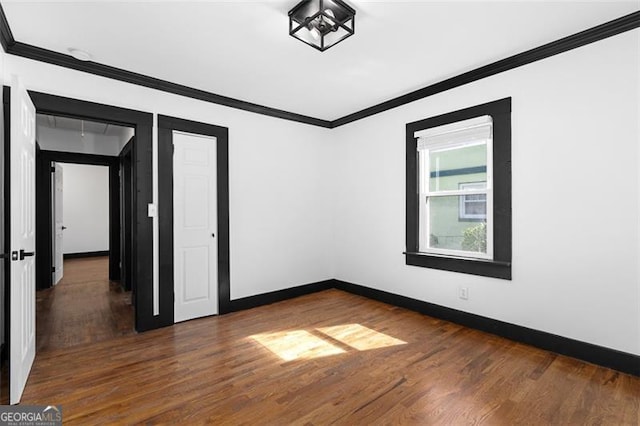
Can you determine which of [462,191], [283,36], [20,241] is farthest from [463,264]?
[20,241]

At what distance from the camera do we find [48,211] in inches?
203

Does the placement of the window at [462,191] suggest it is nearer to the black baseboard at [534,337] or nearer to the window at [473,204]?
the window at [473,204]

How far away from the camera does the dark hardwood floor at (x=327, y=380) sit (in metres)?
1.94

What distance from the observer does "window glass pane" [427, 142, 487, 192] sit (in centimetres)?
332

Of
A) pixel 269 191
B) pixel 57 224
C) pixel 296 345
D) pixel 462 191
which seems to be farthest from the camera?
pixel 57 224

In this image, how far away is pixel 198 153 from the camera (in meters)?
3.74

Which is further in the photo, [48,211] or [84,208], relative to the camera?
[84,208]

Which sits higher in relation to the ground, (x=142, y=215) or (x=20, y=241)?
(x=142, y=215)

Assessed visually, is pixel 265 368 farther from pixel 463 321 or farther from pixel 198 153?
pixel 198 153

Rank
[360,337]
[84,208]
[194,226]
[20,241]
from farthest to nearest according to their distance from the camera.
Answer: [84,208] < [194,226] < [360,337] < [20,241]

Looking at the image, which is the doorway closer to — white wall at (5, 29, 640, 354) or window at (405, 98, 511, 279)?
white wall at (5, 29, 640, 354)

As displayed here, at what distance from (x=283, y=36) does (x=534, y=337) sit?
3.32 meters

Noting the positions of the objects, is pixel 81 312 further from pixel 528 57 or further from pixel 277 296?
pixel 528 57

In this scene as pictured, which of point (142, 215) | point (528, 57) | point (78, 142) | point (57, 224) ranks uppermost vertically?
point (528, 57)
